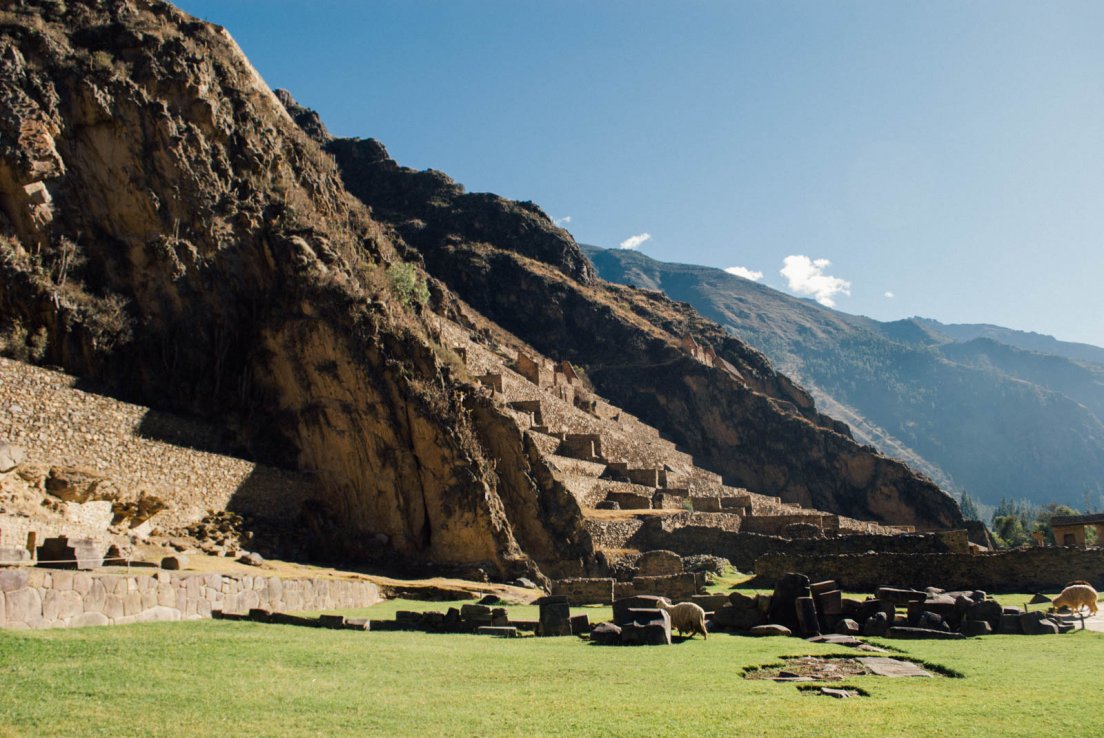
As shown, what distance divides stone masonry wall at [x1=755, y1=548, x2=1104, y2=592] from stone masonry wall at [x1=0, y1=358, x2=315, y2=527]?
21860 millimetres

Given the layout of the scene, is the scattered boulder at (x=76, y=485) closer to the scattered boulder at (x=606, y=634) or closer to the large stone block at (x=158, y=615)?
the large stone block at (x=158, y=615)

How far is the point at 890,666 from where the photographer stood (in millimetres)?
15625

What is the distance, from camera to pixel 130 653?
13078mm

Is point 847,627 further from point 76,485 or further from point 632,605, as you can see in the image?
point 76,485

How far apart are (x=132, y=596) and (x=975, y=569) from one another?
28.3 meters

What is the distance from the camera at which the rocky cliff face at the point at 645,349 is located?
9694cm

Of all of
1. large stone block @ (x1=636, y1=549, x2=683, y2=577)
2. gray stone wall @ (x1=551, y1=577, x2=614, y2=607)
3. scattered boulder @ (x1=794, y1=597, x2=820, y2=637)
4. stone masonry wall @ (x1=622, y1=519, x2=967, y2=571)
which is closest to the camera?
scattered boulder @ (x1=794, y1=597, x2=820, y2=637)

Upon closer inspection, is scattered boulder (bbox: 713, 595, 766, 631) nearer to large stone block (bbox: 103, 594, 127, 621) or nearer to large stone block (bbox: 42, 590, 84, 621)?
large stone block (bbox: 103, 594, 127, 621)

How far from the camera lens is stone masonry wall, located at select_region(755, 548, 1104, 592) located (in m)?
31.5

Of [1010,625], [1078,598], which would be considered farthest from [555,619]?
[1078,598]

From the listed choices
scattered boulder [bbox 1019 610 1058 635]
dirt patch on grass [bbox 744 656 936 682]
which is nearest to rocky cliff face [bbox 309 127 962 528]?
scattered boulder [bbox 1019 610 1058 635]

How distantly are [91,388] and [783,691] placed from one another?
2937cm

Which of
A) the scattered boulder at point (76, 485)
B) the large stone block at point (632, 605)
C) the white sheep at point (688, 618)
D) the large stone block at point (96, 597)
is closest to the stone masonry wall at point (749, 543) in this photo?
the large stone block at point (632, 605)

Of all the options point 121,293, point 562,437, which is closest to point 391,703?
point 121,293
